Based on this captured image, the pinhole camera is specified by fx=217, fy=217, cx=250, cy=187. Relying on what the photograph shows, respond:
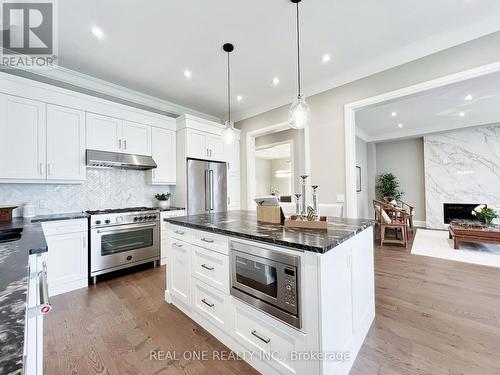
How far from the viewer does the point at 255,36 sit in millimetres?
2518

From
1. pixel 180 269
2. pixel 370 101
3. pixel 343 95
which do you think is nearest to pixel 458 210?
pixel 370 101

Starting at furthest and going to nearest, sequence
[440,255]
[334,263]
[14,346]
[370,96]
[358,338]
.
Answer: [440,255], [370,96], [358,338], [334,263], [14,346]

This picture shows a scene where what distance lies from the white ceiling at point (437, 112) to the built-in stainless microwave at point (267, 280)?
330 cm

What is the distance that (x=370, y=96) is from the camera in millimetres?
3057

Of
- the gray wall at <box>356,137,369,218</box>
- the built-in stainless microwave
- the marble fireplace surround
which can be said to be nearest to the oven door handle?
the built-in stainless microwave

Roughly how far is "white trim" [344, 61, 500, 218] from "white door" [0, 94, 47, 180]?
408cm

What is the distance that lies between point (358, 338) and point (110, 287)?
289cm

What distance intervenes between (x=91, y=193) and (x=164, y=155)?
125cm

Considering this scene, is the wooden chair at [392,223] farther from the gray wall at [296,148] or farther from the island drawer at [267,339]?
the island drawer at [267,339]

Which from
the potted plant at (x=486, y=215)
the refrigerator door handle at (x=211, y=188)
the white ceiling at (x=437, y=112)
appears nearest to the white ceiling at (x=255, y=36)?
the white ceiling at (x=437, y=112)

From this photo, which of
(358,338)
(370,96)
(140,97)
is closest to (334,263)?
(358,338)

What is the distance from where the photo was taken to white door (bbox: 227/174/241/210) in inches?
182

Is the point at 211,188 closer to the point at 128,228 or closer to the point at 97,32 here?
the point at 128,228

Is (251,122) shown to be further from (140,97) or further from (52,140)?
A: (52,140)
